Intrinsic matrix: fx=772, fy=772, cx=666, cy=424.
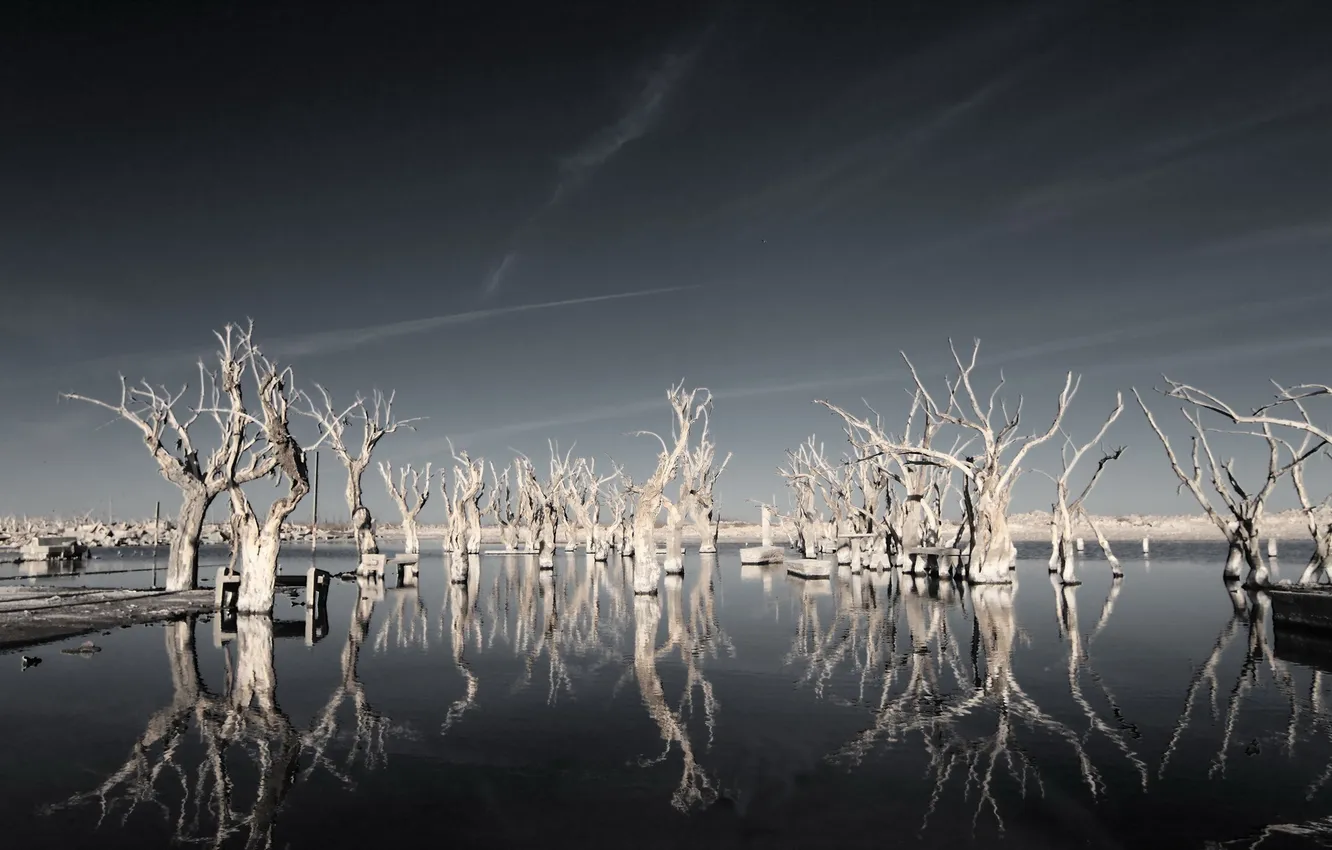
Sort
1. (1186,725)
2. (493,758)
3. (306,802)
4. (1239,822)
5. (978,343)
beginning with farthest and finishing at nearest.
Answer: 1. (978,343)
2. (1186,725)
3. (493,758)
4. (306,802)
5. (1239,822)

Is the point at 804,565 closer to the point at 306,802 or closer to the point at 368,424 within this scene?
the point at 368,424

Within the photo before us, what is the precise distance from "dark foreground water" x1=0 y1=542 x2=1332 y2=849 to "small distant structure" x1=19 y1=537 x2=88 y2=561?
112 feet

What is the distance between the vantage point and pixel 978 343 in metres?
31.7

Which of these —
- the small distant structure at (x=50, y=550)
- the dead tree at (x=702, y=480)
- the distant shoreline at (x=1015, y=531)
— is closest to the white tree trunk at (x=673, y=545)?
the dead tree at (x=702, y=480)

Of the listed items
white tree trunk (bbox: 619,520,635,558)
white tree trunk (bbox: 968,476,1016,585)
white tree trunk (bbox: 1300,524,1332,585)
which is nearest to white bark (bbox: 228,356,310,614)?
white tree trunk (bbox: 968,476,1016,585)

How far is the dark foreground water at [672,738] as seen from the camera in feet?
20.5

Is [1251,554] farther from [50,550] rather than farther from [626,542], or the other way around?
[50,550]

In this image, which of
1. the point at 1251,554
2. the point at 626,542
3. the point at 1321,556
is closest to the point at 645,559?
the point at 1321,556

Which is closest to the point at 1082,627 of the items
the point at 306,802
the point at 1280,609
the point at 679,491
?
the point at 1280,609

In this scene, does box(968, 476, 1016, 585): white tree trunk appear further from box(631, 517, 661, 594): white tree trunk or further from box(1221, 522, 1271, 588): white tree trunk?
box(631, 517, 661, 594): white tree trunk

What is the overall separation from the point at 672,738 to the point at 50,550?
5100 centimetres

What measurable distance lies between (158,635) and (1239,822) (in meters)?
19.4

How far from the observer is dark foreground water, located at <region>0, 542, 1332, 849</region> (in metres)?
6.25

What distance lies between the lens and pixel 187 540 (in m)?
26.1
